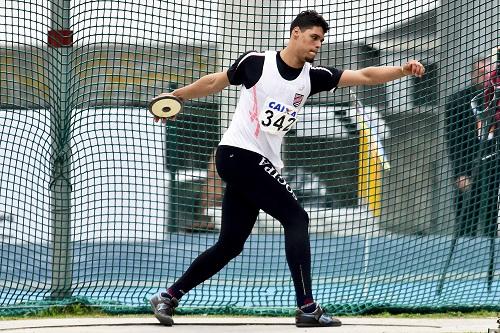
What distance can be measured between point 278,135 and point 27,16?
2.60 meters

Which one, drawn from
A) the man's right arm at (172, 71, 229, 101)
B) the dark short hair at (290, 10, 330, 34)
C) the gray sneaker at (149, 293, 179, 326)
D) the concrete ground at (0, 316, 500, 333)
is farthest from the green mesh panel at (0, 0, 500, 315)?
the dark short hair at (290, 10, 330, 34)

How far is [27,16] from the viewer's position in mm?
8852

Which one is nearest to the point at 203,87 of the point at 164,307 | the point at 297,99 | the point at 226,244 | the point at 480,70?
the point at 297,99

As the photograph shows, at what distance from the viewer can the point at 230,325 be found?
305 inches

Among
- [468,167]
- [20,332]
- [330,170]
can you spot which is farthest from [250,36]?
[20,332]

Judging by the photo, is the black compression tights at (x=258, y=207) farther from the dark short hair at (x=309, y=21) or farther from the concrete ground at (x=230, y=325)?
the dark short hair at (x=309, y=21)

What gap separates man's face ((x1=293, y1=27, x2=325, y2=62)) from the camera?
7.09 metres

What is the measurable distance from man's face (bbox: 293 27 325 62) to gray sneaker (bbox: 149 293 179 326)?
5.66ft

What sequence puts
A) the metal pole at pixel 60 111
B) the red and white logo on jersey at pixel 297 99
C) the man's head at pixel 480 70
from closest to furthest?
1. the red and white logo on jersey at pixel 297 99
2. the metal pole at pixel 60 111
3. the man's head at pixel 480 70

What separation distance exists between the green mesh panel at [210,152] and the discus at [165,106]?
64.2 inches

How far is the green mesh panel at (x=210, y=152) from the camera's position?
8805mm

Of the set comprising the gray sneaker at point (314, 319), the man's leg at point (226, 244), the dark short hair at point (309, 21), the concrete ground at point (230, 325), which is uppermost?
the dark short hair at point (309, 21)

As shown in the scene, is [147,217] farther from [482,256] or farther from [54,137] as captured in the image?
→ [482,256]

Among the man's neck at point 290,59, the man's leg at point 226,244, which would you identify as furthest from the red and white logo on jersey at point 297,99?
the man's leg at point 226,244
